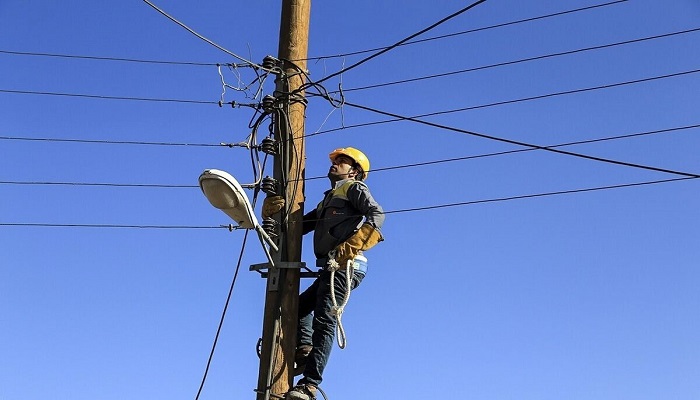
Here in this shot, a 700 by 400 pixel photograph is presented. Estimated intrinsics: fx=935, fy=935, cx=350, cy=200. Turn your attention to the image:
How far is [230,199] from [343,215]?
81 centimetres

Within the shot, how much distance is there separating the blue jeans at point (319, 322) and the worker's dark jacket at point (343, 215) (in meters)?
0.20

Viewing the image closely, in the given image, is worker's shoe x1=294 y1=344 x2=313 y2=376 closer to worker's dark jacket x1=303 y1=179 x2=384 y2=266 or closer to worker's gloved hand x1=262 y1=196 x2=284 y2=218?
worker's dark jacket x1=303 y1=179 x2=384 y2=266

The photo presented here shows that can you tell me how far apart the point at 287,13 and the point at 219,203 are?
1.78m

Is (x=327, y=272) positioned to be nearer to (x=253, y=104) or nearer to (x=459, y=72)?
(x=253, y=104)

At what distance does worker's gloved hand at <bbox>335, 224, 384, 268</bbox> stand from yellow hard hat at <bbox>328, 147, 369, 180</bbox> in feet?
2.68

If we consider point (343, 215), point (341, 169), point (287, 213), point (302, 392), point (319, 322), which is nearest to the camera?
point (302, 392)

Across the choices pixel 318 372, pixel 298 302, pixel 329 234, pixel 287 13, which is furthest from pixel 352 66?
pixel 318 372

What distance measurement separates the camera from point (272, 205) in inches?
267

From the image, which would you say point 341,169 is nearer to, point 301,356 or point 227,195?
point 227,195

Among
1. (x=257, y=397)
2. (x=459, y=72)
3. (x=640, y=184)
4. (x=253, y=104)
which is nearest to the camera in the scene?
(x=257, y=397)

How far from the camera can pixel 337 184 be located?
697 cm

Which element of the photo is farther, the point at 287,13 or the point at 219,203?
the point at 287,13

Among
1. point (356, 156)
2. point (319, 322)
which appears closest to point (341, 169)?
point (356, 156)

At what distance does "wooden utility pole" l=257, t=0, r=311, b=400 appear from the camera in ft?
20.7
